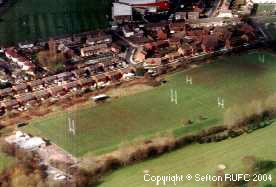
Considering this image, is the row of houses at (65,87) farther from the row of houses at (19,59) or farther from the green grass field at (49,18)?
the green grass field at (49,18)

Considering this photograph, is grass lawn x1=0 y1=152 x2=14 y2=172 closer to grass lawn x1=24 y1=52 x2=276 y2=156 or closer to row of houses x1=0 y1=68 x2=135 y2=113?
grass lawn x1=24 y1=52 x2=276 y2=156

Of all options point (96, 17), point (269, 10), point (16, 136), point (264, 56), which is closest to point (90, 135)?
point (16, 136)

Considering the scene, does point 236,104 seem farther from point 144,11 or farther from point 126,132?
point 144,11

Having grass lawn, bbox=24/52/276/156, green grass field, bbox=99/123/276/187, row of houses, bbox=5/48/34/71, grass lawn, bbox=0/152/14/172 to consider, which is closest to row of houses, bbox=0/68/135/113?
grass lawn, bbox=24/52/276/156

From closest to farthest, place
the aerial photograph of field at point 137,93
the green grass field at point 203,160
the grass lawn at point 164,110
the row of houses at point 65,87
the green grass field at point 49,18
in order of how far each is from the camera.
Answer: the green grass field at point 203,160 → the aerial photograph of field at point 137,93 → the grass lawn at point 164,110 → the row of houses at point 65,87 → the green grass field at point 49,18

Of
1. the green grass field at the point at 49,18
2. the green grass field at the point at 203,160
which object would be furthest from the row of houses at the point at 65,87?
the green grass field at the point at 203,160
